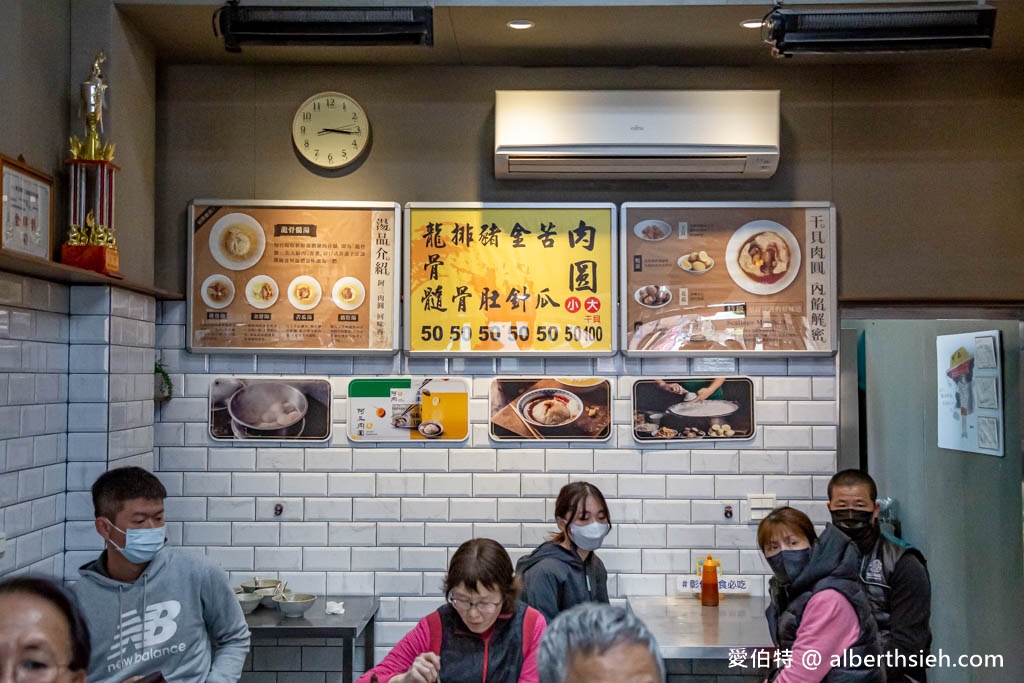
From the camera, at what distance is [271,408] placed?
164 inches

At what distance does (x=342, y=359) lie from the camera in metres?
4.20

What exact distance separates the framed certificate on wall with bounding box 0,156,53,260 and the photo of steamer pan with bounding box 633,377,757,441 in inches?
95.5

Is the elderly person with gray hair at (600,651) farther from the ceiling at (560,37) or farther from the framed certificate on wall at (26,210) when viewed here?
the ceiling at (560,37)

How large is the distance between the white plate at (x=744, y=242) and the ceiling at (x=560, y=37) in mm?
735

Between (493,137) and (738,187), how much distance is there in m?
1.12

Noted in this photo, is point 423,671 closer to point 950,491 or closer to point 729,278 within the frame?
point 729,278

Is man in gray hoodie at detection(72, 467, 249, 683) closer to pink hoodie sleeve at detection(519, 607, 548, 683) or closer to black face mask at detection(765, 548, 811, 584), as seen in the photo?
pink hoodie sleeve at detection(519, 607, 548, 683)

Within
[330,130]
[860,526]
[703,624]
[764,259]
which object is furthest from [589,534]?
[330,130]

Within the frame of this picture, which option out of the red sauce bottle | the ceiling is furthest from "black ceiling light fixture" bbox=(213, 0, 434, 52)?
the red sauce bottle

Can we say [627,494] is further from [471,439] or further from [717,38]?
[717,38]

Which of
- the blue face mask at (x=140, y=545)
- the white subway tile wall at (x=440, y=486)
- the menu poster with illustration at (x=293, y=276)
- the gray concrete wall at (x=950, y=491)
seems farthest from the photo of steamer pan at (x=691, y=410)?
the blue face mask at (x=140, y=545)

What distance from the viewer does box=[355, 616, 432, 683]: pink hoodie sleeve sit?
278 cm

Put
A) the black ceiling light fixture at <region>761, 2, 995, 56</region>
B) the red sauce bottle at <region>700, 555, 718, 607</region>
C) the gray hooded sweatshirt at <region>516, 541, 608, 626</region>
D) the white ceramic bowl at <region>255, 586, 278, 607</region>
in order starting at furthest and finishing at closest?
the red sauce bottle at <region>700, 555, 718, 607</region> < the white ceramic bowl at <region>255, 586, 278, 607</region> < the gray hooded sweatshirt at <region>516, 541, 608, 626</region> < the black ceiling light fixture at <region>761, 2, 995, 56</region>

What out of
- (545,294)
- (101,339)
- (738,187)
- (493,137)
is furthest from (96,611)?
(738,187)
